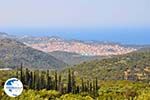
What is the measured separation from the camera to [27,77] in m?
134

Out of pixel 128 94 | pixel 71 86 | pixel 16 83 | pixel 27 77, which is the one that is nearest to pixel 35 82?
pixel 27 77

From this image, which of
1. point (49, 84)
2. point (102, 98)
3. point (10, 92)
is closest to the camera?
point (10, 92)

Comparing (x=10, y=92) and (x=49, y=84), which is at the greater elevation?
(x=10, y=92)

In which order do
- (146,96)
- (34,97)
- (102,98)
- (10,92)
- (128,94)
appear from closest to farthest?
1. (10,92)
2. (34,97)
3. (146,96)
4. (102,98)
5. (128,94)

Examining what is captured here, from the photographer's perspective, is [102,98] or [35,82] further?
[35,82]

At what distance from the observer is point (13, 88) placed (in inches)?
1698

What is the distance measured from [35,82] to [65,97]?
1386 inches

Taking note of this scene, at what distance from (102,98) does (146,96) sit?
14.1 m

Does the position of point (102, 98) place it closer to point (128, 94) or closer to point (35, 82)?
point (128, 94)

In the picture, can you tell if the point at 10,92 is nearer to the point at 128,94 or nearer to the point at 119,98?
the point at 119,98

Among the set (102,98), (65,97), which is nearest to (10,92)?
(65,97)

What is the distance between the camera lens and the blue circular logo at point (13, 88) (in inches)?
1675

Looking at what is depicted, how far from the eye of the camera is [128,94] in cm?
12000

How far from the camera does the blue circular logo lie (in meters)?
42.5
